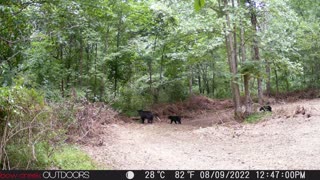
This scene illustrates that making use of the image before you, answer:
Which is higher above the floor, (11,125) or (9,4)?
(9,4)

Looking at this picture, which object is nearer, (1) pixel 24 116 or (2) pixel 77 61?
(1) pixel 24 116

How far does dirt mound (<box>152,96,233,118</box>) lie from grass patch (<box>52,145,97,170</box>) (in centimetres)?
1012

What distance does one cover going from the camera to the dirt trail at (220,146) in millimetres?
7422

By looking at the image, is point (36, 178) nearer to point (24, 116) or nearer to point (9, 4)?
point (24, 116)

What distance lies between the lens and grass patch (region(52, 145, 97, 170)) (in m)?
6.44

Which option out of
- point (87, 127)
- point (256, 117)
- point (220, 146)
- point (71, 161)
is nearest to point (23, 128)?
point (71, 161)

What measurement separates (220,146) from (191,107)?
32.6ft

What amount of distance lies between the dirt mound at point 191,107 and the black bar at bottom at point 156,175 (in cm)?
1132

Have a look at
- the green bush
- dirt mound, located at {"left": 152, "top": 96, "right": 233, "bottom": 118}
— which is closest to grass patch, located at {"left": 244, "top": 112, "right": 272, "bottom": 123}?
dirt mound, located at {"left": 152, "top": 96, "right": 233, "bottom": 118}

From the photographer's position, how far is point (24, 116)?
5695 mm

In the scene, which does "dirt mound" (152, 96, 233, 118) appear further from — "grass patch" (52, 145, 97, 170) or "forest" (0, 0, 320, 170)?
"grass patch" (52, 145, 97, 170)

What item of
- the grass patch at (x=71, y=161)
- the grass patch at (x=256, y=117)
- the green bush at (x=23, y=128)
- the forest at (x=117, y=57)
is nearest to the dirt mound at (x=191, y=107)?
the forest at (x=117, y=57)

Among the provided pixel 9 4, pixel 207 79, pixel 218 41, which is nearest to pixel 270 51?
pixel 218 41

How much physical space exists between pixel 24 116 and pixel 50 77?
804 centimetres
